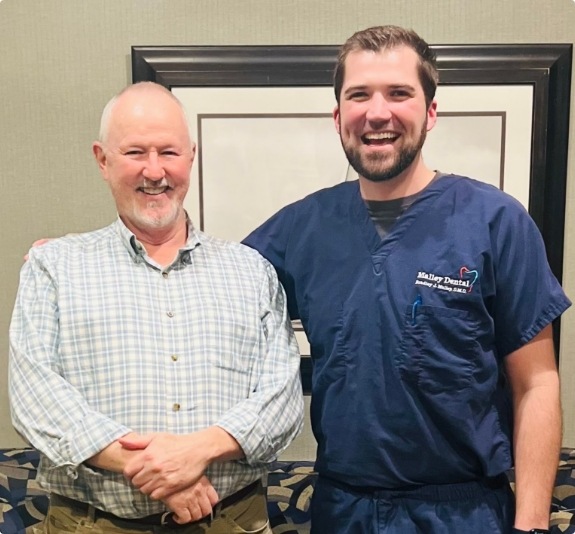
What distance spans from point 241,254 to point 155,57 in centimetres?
70

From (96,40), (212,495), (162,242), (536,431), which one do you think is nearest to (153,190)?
(162,242)

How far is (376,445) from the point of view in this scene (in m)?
1.19

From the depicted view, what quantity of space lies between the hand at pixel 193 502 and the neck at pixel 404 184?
64cm

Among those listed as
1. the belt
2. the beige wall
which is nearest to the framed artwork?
the beige wall

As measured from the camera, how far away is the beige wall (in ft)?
5.62

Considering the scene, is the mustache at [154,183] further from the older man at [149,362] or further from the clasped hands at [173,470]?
the clasped hands at [173,470]

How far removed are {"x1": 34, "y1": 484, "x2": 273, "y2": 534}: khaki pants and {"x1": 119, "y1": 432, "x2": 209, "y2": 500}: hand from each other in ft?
0.40

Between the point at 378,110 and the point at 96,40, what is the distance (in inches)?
37.2

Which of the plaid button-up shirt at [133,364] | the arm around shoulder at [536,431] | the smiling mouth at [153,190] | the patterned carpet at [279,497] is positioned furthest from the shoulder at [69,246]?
the arm around shoulder at [536,431]

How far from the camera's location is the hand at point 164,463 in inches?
40.8

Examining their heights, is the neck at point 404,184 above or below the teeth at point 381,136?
below

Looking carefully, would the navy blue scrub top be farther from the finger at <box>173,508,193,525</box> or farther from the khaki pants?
the finger at <box>173,508,193,525</box>

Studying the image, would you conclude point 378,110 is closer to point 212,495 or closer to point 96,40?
point 212,495

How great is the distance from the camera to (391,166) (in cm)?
121
